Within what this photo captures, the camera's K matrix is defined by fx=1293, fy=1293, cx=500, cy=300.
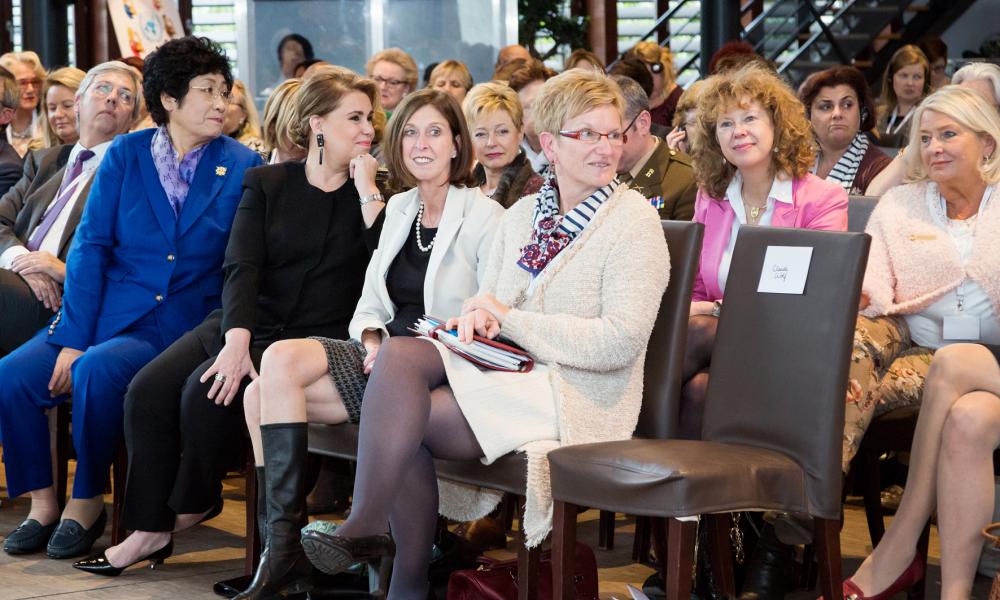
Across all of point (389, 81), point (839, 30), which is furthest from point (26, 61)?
point (839, 30)

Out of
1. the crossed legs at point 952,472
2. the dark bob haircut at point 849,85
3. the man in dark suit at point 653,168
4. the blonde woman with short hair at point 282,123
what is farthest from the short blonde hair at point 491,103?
the crossed legs at point 952,472

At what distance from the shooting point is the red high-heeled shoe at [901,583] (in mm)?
2898

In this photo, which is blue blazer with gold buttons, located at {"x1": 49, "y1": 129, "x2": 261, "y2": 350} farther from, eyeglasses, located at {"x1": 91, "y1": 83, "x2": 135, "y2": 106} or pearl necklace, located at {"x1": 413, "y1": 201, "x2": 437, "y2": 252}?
pearl necklace, located at {"x1": 413, "y1": 201, "x2": 437, "y2": 252}

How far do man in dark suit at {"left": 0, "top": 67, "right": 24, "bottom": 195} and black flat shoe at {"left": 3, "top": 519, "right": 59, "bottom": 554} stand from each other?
1688mm

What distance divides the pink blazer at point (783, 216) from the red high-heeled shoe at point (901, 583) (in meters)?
0.85

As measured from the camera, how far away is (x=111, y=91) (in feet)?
15.0

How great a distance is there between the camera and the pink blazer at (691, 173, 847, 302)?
11.2 feet

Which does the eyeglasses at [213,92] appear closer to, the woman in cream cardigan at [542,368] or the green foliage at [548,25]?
the woman in cream cardigan at [542,368]

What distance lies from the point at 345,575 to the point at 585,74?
140 centimetres

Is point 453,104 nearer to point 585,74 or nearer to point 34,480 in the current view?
point 585,74

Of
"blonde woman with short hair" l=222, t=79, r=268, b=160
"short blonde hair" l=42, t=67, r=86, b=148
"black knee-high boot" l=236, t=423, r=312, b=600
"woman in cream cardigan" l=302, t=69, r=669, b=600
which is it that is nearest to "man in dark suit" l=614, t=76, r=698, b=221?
"woman in cream cardigan" l=302, t=69, r=669, b=600

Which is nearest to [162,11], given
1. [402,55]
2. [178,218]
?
[402,55]

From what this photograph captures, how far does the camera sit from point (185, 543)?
3969 mm

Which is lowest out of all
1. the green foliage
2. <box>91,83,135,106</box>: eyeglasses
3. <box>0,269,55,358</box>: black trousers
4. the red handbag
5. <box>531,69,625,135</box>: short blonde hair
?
the red handbag
